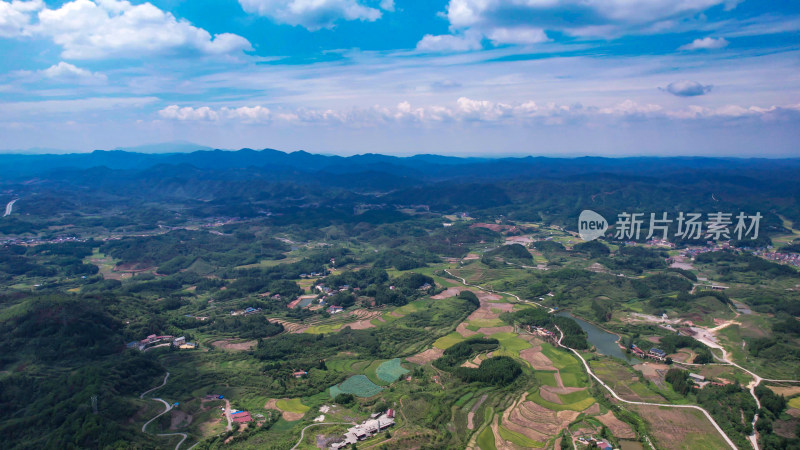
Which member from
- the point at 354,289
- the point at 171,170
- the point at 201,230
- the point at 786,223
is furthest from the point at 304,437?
the point at 171,170

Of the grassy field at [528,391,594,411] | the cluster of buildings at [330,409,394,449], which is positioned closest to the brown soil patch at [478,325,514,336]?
the grassy field at [528,391,594,411]

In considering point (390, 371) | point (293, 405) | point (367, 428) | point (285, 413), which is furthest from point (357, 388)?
point (367, 428)

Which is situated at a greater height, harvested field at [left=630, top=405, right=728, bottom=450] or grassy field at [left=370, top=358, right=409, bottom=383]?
harvested field at [left=630, top=405, right=728, bottom=450]

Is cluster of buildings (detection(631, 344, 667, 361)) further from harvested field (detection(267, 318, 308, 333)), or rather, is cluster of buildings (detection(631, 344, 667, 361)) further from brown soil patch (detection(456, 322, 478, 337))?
harvested field (detection(267, 318, 308, 333))

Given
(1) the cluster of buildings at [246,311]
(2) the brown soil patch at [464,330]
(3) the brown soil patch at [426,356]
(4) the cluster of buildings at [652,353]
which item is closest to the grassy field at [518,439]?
(3) the brown soil patch at [426,356]

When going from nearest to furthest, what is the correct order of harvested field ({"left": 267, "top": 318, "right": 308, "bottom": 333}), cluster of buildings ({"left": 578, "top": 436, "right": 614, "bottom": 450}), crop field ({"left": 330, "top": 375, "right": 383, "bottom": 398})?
cluster of buildings ({"left": 578, "top": 436, "right": 614, "bottom": 450}), crop field ({"left": 330, "top": 375, "right": 383, "bottom": 398}), harvested field ({"left": 267, "top": 318, "right": 308, "bottom": 333})

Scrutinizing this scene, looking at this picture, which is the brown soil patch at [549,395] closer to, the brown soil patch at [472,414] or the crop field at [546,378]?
the crop field at [546,378]
